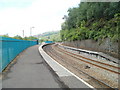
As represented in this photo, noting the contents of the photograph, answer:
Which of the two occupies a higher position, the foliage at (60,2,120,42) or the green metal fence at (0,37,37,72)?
the foliage at (60,2,120,42)

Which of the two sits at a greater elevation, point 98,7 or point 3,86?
point 98,7

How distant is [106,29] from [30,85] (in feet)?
60.9

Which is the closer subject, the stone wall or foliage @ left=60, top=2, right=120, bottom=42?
the stone wall

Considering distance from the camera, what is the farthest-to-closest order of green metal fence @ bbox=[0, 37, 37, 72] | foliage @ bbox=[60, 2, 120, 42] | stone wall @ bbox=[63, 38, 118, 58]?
foliage @ bbox=[60, 2, 120, 42]
stone wall @ bbox=[63, 38, 118, 58]
green metal fence @ bbox=[0, 37, 37, 72]

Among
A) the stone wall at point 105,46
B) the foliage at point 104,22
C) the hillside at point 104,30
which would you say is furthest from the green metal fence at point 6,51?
the foliage at point 104,22

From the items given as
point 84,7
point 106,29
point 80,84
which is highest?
point 84,7

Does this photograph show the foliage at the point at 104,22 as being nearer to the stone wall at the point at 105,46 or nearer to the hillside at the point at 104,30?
the hillside at the point at 104,30

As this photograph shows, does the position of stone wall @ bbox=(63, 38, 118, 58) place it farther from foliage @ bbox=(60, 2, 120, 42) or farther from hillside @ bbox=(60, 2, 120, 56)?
foliage @ bbox=(60, 2, 120, 42)

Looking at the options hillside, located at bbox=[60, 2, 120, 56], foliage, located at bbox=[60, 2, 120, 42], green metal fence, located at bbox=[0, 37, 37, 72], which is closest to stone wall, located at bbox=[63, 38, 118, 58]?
hillside, located at bbox=[60, 2, 120, 56]

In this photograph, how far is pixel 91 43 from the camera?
24.7m

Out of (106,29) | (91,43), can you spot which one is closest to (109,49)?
(106,29)

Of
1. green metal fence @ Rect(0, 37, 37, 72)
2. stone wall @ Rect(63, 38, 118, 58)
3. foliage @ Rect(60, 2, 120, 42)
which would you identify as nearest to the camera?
green metal fence @ Rect(0, 37, 37, 72)

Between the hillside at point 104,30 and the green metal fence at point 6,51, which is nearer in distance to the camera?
the green metal fence at point 6,51

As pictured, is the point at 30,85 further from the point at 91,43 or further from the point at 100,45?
the point at 91,43
